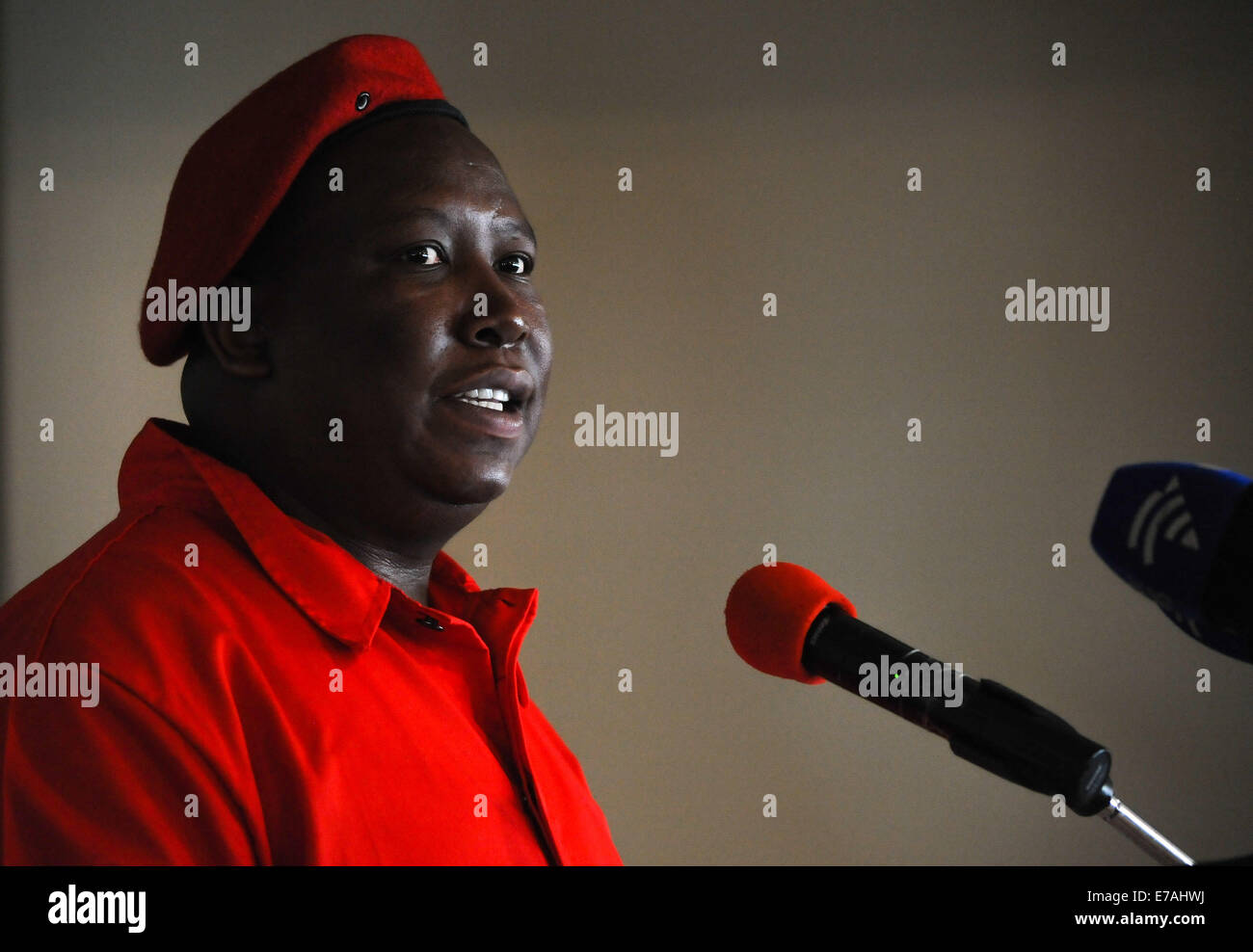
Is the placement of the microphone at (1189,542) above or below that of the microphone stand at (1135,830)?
above

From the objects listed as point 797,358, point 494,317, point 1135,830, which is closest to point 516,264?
point 494,317

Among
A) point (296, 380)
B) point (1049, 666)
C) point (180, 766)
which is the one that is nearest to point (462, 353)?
point (296, 380)

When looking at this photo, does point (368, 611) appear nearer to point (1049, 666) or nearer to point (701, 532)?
point (701, 532)

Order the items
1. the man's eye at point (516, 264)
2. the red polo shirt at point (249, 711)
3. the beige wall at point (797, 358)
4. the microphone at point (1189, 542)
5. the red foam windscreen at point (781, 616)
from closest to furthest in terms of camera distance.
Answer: the microphone at point (1189, 542) < the red polo shirt at point (249, 711) < the red foam windscreen at point (781, 616) < the man's eye at point (516, 264) < the beige wall at point (797, 358)

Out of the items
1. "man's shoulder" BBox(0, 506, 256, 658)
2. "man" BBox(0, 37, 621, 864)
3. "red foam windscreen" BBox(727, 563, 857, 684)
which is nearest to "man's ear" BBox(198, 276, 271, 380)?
"man" BBox(0, 37, 621, 864)

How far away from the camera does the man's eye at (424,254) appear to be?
78 centimetres

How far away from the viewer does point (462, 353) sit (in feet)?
2.54

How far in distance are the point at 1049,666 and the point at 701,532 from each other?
580 mm

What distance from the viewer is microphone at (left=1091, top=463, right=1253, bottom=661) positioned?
47cm

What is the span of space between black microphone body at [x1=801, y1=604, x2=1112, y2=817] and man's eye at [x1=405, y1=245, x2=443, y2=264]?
393mm

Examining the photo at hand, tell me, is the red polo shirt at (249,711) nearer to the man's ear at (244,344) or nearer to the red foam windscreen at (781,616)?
the man's ear at (244,344)

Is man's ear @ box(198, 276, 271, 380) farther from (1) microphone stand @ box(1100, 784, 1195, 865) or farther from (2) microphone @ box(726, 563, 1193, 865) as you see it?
(1) microphone stand @ box(1100, 784, 1195, 865)

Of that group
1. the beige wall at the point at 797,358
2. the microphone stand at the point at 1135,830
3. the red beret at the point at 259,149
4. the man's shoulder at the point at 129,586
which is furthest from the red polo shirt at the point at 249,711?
the beige wall at the point at 797,358

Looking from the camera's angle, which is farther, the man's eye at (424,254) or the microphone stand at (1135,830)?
the man's eye at (424,254)
